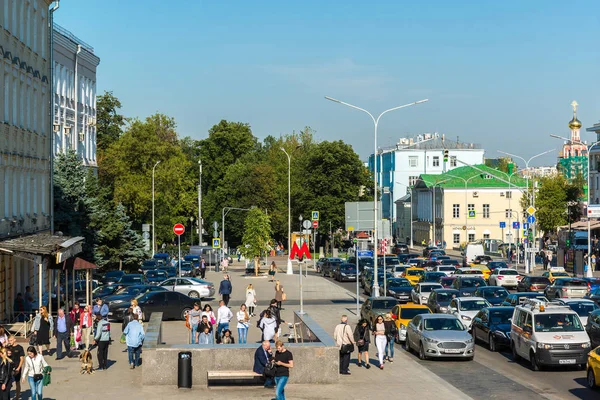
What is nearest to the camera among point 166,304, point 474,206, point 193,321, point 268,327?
point 268,327

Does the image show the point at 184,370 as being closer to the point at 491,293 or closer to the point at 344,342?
the point at 344,342

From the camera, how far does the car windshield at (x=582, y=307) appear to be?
110 ft

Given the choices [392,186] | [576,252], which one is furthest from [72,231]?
[392,186]

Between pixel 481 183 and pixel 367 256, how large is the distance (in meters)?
48.7

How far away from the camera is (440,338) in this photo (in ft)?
94.0

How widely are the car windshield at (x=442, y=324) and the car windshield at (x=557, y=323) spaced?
117 inches

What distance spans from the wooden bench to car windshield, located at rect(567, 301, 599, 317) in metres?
15.0

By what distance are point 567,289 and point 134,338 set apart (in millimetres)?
24548

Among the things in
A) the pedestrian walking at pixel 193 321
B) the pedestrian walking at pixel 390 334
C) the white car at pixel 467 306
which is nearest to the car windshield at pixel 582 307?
the white car at pixel 467 306

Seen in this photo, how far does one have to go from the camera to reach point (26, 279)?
42562 millimetres

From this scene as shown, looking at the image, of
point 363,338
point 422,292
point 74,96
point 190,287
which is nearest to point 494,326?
point 363,338

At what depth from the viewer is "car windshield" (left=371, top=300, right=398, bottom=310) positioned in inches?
1459

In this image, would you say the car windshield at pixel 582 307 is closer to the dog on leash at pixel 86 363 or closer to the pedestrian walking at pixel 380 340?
the pedestrian walking at pixel 380 340

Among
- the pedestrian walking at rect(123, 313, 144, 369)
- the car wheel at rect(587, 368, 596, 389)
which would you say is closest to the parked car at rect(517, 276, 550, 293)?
the car wheel at rect(587, 368, 596, 389)
